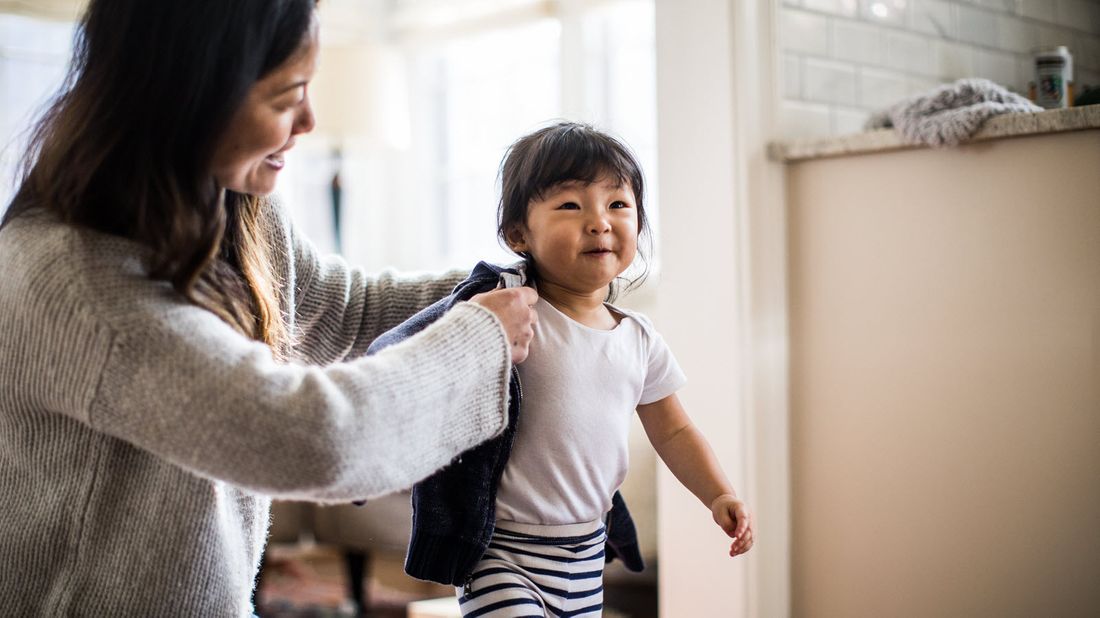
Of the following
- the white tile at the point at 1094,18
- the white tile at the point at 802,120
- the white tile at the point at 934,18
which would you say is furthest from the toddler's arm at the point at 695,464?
the white tile at the point at 1094,18

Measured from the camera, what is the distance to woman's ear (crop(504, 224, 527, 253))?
131 cm

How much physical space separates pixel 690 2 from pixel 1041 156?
75 centimetres

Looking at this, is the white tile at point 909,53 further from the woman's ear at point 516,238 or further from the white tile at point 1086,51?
the woman's ear at point 516,238

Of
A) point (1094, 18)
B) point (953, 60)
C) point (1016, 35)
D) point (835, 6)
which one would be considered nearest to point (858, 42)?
point (835, 6)

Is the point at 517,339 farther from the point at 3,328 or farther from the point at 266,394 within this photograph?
the point at 3,328

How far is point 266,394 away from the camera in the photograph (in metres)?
0.91

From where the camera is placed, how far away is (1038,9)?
264cm

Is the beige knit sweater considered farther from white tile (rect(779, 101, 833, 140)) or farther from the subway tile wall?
the subway tile wall

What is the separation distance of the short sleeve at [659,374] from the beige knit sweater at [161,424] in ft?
1.10

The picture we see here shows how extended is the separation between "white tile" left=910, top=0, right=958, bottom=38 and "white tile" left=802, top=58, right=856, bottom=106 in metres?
0.28

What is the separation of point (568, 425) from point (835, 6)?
1368 millimetres

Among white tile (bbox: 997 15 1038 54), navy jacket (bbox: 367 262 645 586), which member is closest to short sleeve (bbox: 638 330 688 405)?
navy jacket (bbox: 367 262 645 586)

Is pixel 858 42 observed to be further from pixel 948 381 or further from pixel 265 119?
pixel 265 119

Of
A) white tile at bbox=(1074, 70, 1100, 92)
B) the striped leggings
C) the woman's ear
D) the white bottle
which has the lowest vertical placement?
the striped leggings
